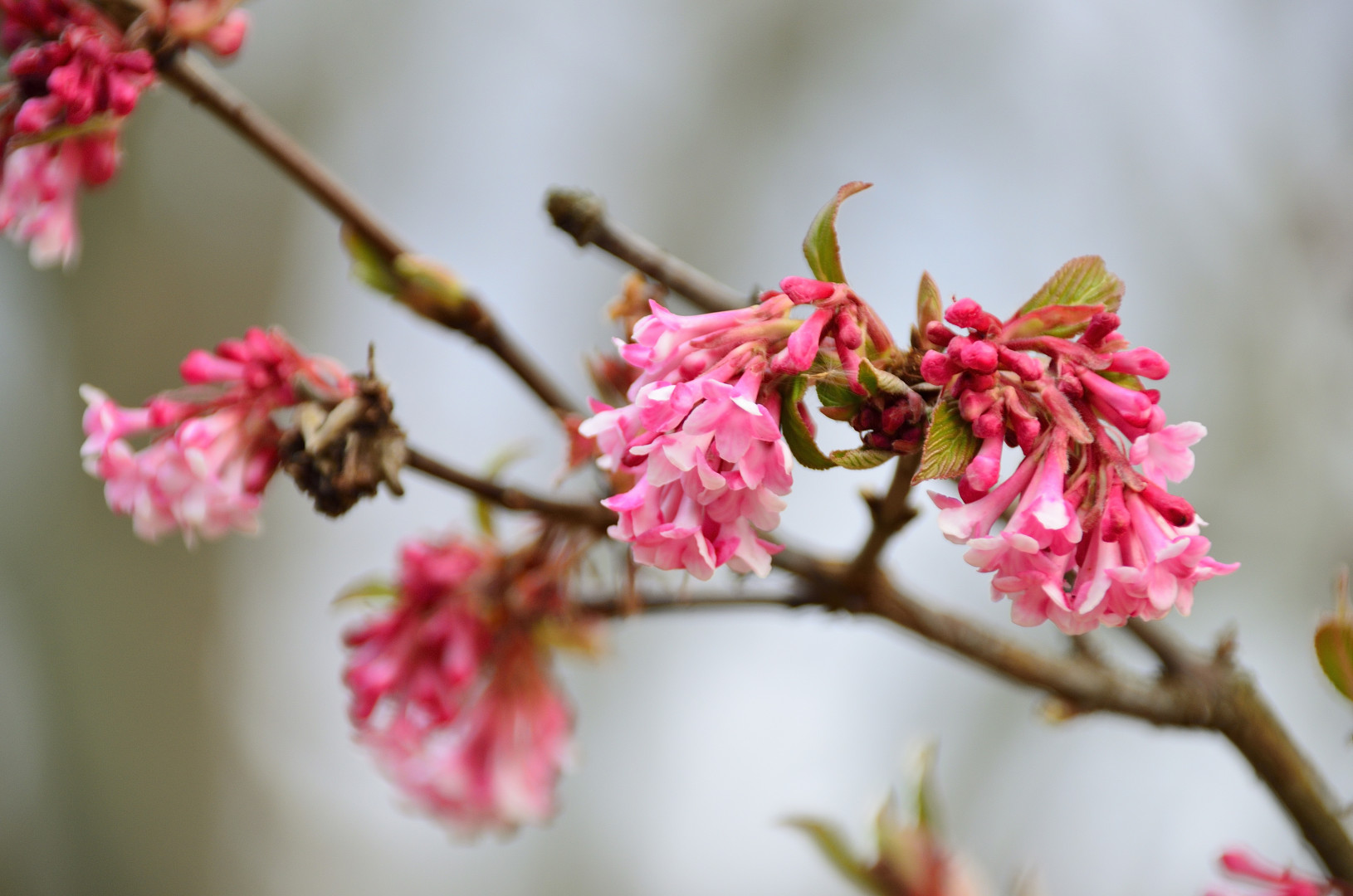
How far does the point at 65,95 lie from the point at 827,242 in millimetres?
404

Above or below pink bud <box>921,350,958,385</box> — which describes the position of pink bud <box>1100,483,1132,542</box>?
below

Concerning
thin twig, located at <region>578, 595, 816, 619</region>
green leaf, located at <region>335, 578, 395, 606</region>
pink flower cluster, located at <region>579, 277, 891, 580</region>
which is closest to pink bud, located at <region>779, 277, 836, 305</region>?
pink flower cluster, located at <region>579, 277, 891, 580</region>

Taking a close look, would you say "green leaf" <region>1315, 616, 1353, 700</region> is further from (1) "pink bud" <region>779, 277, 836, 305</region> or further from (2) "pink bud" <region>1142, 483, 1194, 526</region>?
(1) "pink bud" <region>779, 277, 836, 305</region>

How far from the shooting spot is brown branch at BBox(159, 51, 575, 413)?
54 centimetres

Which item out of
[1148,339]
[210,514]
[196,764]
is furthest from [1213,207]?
[196,764]

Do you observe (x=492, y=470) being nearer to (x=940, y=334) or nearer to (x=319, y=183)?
(x=319, y=183)

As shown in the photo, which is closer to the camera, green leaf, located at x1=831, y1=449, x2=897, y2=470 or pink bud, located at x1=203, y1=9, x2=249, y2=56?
green leaf, located at x1=831, y1=449, x2=897, y2=470

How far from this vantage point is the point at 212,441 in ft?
1.66

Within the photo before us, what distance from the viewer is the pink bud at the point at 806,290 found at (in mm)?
329

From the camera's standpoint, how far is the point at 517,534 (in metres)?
0.67

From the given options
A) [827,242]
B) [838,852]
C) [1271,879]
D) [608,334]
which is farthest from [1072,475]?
[608,334]

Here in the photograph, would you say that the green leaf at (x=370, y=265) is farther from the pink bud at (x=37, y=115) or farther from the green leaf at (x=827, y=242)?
the green leaf at (x=827, y=242)

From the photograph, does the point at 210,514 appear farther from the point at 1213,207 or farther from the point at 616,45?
the point at 1213,207

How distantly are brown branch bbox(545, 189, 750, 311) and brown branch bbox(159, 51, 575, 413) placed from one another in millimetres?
107
